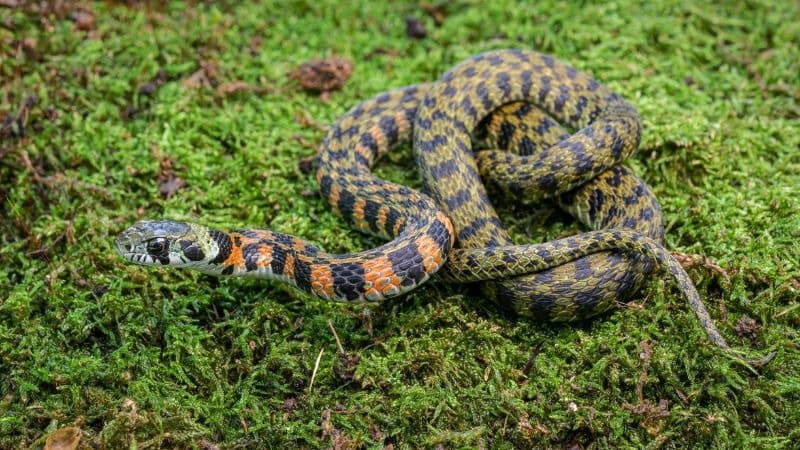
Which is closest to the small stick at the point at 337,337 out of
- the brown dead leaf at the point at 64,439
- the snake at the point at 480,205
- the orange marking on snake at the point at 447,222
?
the snake at the point at 480,205

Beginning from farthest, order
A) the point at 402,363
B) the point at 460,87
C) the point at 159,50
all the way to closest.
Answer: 1. the point at 159,50
2. the point at 460,87
3. the point at 402,363

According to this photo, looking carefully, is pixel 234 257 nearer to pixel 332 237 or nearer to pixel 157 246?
pixel 157 246

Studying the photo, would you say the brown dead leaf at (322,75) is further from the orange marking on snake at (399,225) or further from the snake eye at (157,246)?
the snake eye at (157,246)

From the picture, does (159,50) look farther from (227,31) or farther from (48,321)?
(48,321)

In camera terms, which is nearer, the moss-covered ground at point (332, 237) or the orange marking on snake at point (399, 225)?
the moss-covered ground at point (332, 237)

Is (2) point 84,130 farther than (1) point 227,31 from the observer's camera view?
No

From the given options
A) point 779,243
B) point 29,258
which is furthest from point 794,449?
point 29,258
